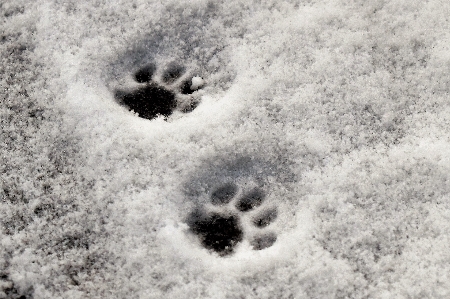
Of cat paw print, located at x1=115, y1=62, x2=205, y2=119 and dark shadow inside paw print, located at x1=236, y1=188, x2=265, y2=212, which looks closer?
Answer: dark shadow inside paw print, located at x1=236, y1=188, x2=265, y2=212

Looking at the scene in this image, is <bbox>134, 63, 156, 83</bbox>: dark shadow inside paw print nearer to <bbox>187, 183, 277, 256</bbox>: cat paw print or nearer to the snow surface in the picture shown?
the snow surface

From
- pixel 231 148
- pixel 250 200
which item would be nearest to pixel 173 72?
pixel 231 148

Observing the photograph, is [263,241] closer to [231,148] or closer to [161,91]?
[231,148]

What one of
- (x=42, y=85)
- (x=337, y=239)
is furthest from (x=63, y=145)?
(x=337, y=239)

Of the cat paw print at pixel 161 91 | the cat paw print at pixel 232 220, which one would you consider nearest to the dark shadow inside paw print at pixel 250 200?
the cat paw print at pixel 232 220

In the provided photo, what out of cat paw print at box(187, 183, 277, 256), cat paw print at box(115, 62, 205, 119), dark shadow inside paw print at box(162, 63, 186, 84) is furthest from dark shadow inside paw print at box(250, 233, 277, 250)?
dark shadow inside paw print at box(162, 63, 186, 84)

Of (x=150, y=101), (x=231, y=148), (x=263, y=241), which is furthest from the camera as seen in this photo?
(x=150, y=101)
